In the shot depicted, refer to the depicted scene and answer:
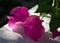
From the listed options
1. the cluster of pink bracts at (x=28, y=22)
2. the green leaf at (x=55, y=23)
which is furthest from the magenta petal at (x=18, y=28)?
the green leaf at (x=55, y=23)

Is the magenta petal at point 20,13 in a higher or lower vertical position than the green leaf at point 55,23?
higher

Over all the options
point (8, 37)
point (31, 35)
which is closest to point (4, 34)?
point (8, 37)

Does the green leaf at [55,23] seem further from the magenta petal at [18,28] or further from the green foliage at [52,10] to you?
the magenta petal at [18,28]

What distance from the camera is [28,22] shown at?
2.14ft

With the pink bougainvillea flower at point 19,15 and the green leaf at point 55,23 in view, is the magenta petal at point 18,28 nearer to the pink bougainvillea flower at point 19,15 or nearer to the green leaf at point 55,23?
the pink bougainvillea flower at point 19,15

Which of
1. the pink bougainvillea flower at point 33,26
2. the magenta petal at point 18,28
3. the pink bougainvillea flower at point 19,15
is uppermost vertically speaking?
the pink bougainvillea flower at point 19,15

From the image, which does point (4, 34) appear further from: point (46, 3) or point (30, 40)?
point (46, 3)

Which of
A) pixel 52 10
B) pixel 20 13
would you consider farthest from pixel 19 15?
pixel 52 10

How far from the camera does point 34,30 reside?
641 mm

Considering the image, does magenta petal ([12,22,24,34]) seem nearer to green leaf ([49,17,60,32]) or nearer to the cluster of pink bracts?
the cluster of pink bracts

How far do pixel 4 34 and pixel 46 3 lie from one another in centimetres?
21

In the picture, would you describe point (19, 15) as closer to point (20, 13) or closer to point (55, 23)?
point (20, 13)

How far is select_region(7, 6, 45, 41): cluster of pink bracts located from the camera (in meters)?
0.65

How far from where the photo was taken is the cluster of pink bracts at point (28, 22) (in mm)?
646
